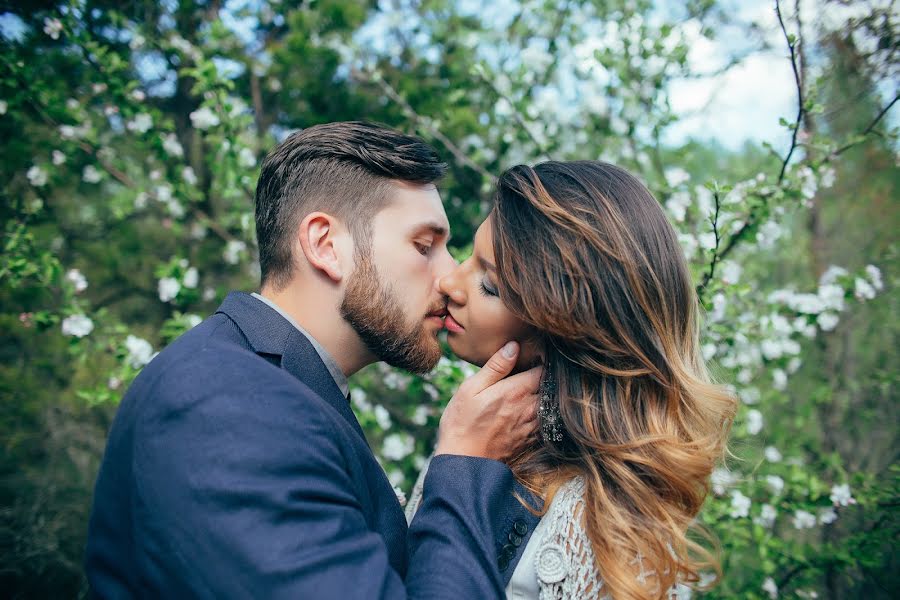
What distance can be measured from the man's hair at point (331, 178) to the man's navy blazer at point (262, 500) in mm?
533

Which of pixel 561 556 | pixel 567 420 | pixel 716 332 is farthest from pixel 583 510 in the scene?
pixel 716 332

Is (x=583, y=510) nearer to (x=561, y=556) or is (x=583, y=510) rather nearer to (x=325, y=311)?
(x=561, y=556)

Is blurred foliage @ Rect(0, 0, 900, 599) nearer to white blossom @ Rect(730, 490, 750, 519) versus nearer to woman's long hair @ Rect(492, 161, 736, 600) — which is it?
white blossom @ Rect(730, 490, 750, 519)

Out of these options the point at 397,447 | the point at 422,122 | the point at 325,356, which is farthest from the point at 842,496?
the point at 422,122

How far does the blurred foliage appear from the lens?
9.58 feet

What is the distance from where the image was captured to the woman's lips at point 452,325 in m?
2.25

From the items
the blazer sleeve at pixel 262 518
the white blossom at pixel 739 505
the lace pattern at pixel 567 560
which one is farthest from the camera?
the white blossom at pixel 739 505

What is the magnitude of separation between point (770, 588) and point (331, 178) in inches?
120

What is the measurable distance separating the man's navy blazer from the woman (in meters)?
0.26

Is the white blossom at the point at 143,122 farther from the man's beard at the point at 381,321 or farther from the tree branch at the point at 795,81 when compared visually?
the tree branch at the point at 795,81

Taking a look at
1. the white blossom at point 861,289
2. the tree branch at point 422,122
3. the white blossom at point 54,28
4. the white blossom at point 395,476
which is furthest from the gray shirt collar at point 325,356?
the white blossom at point 861,289

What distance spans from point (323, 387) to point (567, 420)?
0.84 meters

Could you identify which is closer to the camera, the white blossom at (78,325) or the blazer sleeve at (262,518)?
the blazer sleeve at (262,518)

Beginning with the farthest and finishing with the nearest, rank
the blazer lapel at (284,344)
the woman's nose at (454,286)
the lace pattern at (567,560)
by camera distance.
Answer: the woman's nose at (454,286) → the blazer lapel at (284,344) → the lace pattern at (567,560)
